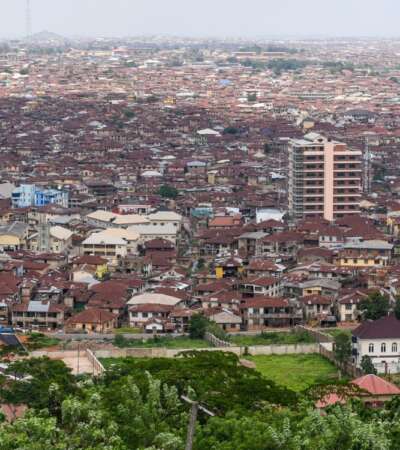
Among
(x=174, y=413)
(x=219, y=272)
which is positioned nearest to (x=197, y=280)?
(x=219, y=272)

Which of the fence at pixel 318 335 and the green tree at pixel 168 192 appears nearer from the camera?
the fence at pixel 318 335

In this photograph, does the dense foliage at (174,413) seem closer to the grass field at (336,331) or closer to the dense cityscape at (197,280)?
the dense cityscape at (197,280)

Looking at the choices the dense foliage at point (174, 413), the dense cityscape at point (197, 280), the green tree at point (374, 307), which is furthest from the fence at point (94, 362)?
the green tree at point (374, 307)

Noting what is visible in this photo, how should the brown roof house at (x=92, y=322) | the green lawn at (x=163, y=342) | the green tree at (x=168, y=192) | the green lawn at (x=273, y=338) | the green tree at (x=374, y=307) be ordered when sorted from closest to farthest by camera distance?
the green lawn at (x=163, y=342)
the green lawn at (x=273, y=338)
the brown roof house at (x=92, y=322)
the green tree at (x=374, y=307)
the green tree at (x=168, y=192)

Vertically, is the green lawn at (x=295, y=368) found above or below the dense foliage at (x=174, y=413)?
below

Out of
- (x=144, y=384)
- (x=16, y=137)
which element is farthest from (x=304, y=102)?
(x=144, y=384)

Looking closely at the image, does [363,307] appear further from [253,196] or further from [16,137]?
[16,137]
